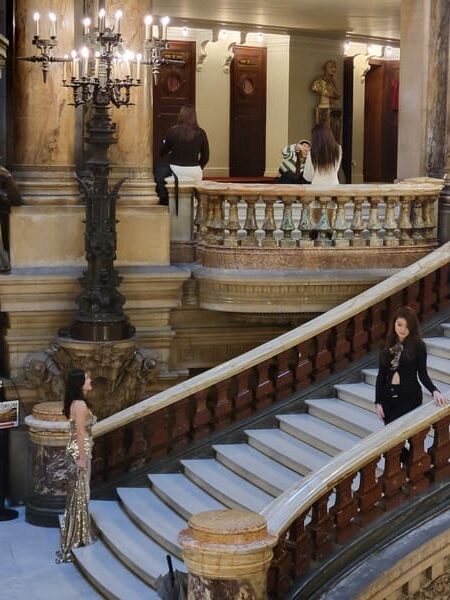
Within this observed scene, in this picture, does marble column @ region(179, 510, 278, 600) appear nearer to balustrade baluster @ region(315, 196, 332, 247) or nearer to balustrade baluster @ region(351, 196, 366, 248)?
balustrade baluster @ region(315, 196, 332, 247)

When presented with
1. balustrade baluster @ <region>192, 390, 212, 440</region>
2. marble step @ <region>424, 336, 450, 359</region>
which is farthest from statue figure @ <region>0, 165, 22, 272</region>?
marble step @ <region>424, 336, 450, 359</region>

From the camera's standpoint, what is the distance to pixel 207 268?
13.0m

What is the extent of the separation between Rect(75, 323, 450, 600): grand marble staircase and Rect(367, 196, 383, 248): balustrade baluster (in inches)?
55.7

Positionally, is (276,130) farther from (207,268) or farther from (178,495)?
(178,495)

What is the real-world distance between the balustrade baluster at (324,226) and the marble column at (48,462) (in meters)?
2.96

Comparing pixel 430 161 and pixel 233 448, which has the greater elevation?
pixel 430 161

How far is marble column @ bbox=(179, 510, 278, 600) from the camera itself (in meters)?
7.98

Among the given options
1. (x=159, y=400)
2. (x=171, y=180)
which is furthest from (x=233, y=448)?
(x=171, y=180)

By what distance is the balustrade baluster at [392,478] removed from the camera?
9062 millimetres

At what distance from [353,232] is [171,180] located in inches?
71.8

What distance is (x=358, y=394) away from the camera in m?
Answer: 11.4

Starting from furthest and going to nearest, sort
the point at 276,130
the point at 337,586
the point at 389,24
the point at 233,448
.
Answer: the point at 276,130 → the point at 389,24 → the point at 233,448 → the point at 337,586

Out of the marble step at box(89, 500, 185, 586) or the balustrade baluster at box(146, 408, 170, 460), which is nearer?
the marble step at box(89, 500, 185, 586)

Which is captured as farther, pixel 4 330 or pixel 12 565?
pixel 4 330
